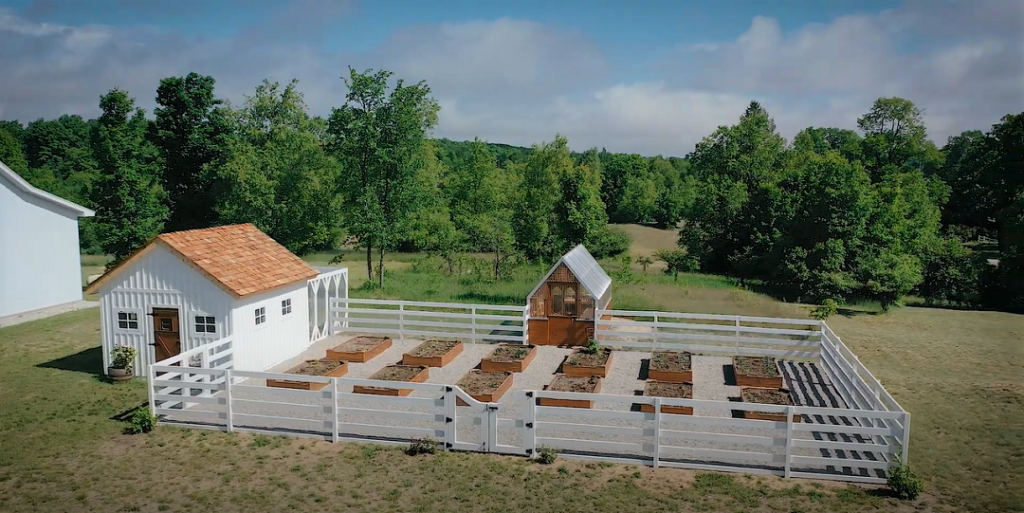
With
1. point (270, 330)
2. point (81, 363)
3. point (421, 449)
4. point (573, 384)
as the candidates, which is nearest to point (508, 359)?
point (573, 384)

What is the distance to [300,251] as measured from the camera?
31.5m

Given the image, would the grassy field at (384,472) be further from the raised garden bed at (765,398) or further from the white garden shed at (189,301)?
the raised garden bed at (765,398)

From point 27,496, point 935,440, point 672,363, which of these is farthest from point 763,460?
point 27,496

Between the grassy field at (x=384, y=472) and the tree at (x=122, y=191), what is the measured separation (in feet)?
52.2

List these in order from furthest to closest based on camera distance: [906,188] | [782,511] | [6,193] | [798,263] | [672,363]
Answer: [906,188] → [798,263] → [6,193] → [672,363] → [782,511]

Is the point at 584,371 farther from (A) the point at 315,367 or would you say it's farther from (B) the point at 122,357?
(B) the point at 122,357

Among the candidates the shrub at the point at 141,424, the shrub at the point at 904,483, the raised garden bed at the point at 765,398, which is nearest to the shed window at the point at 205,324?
the shrub at the point at 141,424

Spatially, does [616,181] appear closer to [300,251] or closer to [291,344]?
[300,251]

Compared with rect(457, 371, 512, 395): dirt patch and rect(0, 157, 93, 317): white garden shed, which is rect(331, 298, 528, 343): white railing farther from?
rect(0, 157, 93, 317): white garden shed

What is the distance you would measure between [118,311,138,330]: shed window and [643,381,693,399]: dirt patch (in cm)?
1177

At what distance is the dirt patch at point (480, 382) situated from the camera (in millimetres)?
14047

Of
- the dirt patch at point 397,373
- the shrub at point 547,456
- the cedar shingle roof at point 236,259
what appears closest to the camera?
the shrub at point 547,456

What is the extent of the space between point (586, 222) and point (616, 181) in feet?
173

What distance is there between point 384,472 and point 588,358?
7.59m
